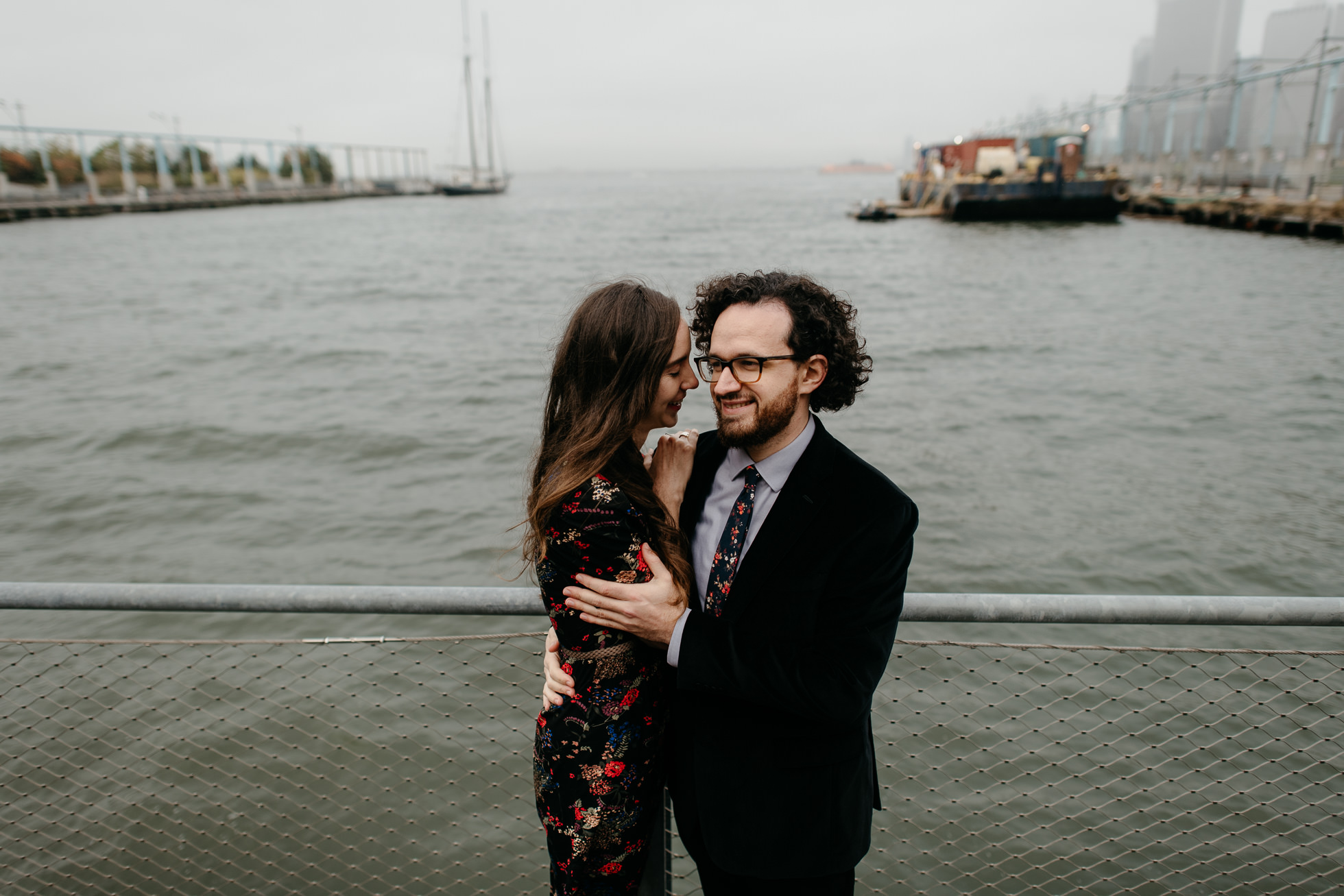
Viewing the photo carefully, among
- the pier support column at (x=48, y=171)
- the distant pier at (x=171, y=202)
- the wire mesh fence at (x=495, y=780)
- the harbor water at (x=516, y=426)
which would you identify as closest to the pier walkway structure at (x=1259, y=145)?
the harbor water at (x=516, y=426)

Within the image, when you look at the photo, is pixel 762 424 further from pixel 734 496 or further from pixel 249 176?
pixel 249 176

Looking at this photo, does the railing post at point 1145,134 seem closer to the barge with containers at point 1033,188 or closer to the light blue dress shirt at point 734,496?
the barge with containers at point 1033,188

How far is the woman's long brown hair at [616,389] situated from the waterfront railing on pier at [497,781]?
1.71 m

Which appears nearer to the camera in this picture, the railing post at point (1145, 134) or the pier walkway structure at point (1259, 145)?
the pier walkway structure at point (1259, 145)

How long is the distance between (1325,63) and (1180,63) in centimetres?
14681

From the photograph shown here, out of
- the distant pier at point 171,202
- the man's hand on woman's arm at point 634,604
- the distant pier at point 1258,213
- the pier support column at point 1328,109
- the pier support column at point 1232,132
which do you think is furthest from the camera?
the distant pier at point 171,202

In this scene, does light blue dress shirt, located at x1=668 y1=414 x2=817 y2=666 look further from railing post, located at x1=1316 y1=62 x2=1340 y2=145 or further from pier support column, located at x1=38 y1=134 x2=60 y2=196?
pier support column, located at x1=38 y1=134 x2=60 y2=196

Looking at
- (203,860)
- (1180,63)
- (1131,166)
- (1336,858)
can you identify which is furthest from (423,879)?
(1180,63)

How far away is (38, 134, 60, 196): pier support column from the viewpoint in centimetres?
7212

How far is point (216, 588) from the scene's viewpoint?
207cm

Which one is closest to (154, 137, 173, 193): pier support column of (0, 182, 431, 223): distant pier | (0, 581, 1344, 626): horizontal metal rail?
(0, 182, 431, 223): distant pier

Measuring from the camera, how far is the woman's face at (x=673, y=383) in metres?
1.74

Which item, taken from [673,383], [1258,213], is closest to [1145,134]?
[1258,213]

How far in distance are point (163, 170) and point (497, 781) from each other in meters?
102
